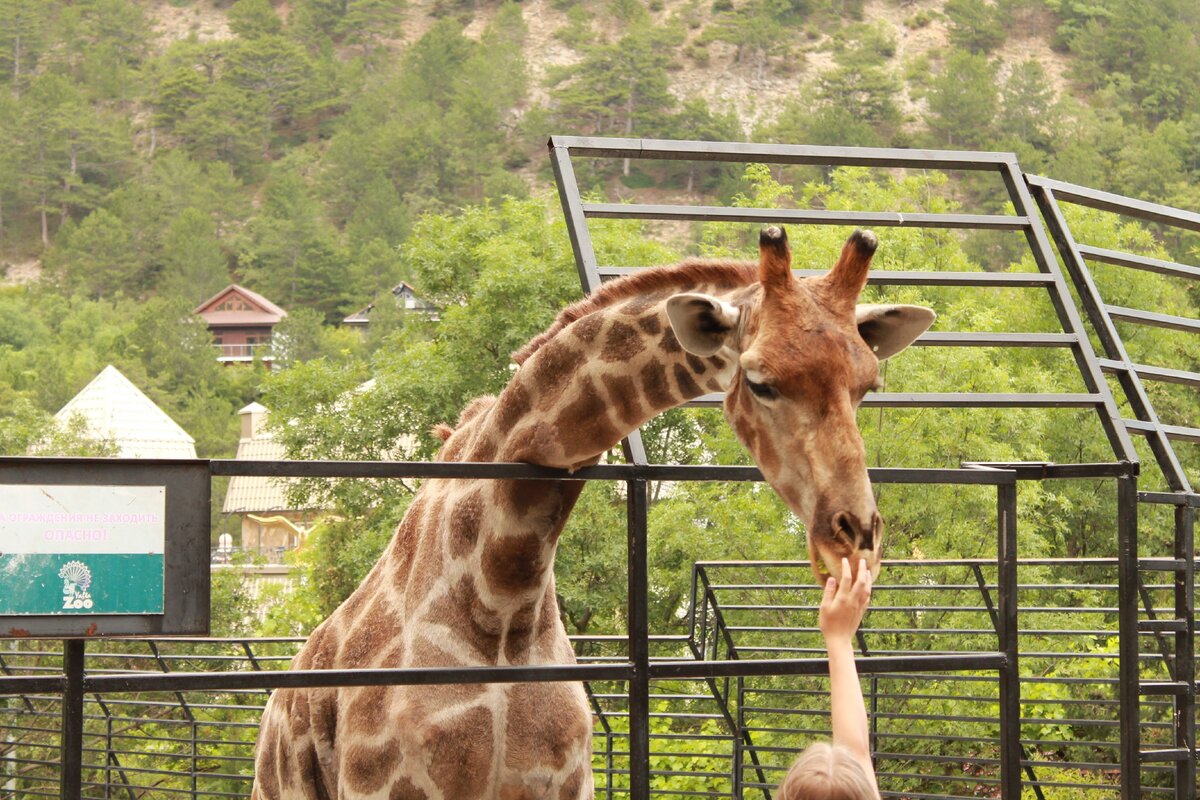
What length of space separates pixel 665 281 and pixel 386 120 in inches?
6234

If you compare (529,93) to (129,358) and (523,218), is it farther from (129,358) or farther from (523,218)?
(523,218)

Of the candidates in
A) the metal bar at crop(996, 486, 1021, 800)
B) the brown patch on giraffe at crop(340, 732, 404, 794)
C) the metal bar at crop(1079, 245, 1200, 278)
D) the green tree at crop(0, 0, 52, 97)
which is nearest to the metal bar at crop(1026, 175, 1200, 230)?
the metal bar at crop(1079, 245, 1200, 278)

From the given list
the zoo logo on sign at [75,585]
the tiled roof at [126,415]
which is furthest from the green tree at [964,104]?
the zoo logo on sign at [75,585]

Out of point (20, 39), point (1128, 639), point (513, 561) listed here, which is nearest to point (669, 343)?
point (513, 561)

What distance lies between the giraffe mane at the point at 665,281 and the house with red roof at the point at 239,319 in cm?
11970

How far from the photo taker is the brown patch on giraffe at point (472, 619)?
3.79 meters

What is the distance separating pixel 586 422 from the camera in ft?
12.1

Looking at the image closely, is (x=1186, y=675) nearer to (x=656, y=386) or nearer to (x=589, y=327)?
(x=656, y=386)

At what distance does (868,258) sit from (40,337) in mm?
109333

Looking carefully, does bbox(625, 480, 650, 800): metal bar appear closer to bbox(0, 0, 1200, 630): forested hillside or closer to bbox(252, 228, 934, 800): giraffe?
bbox(252, 228, 934, 800): giraffe

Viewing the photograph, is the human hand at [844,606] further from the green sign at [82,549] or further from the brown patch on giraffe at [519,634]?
the green sign at [82,549]

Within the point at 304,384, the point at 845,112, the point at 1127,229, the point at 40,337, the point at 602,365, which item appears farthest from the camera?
the point at 845,112

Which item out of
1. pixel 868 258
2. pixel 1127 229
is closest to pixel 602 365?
pixel 868 258

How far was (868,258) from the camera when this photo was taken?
3279mm
